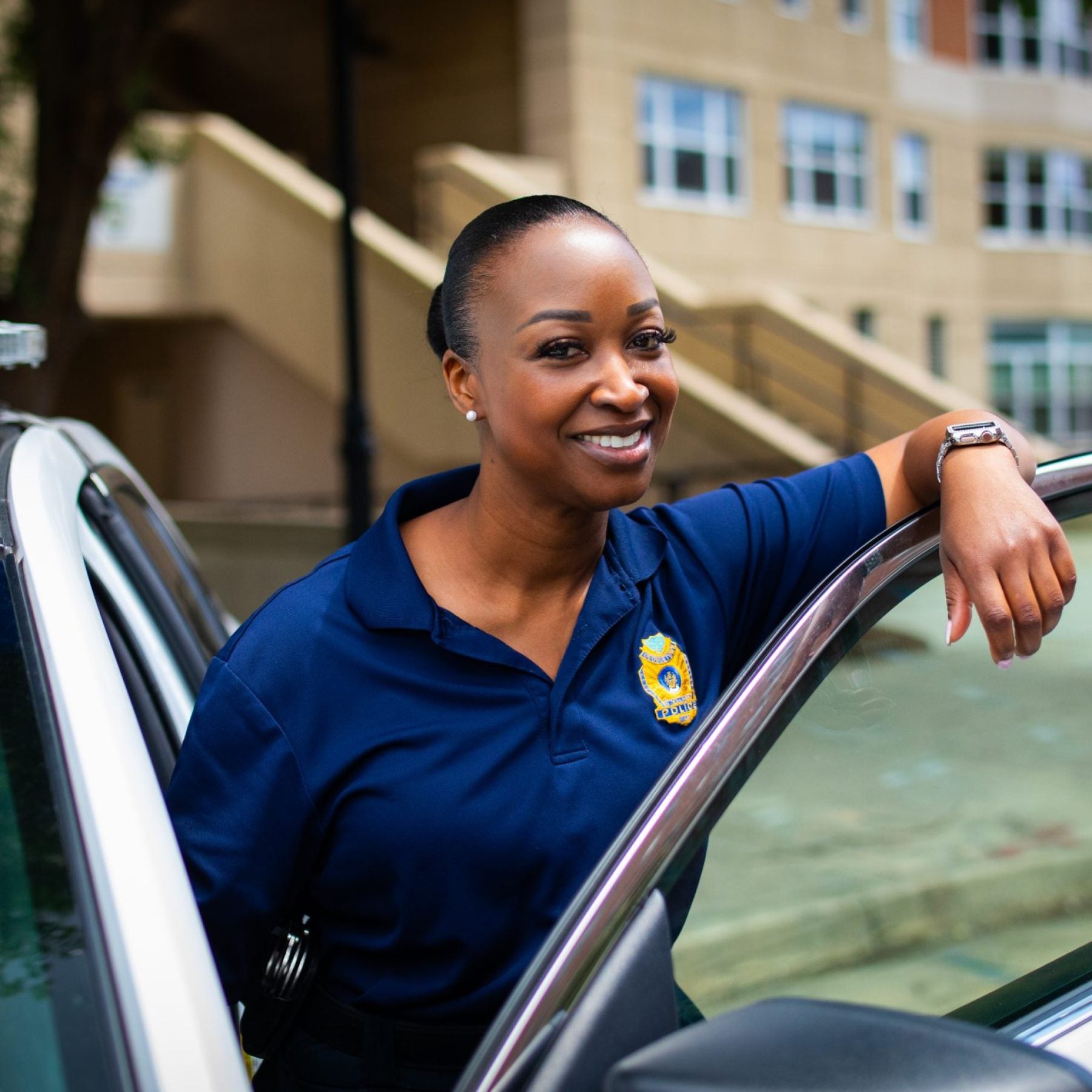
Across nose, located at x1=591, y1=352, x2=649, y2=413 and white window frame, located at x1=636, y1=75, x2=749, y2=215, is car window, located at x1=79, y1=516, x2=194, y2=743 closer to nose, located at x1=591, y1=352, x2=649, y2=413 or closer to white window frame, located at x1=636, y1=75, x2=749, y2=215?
nose, located at x1=591, y1=352, x2=649, y2=413

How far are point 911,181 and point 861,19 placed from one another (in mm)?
2865

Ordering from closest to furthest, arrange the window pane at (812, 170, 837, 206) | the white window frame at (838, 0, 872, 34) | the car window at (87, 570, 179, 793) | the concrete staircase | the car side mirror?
the car side mirror < the car window at (87, 570, 179, 793) < the concrete staircase < the window pane at (812, 170, 837, 206) < the white window frame at (838, 0, 872, 34)

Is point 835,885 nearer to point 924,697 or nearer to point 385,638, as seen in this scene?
point 924,697

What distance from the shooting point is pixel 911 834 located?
452 cm

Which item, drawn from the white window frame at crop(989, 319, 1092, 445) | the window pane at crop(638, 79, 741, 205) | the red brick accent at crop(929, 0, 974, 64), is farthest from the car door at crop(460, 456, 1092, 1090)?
the white window frame at crop(989, 319, 1092, 445)

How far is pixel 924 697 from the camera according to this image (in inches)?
109

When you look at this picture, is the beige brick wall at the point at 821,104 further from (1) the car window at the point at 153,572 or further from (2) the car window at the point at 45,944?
(2) the car window at the point at 45,944

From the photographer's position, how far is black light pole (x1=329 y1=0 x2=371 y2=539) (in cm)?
809

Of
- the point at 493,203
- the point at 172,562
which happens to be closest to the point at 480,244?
the point at 172,562

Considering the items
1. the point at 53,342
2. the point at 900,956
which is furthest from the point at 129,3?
the point at 900,956

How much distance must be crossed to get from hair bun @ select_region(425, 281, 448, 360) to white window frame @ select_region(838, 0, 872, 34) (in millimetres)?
22505

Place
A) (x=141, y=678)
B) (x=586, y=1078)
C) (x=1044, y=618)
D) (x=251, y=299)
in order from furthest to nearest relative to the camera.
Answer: (x=251, y=299)
(x=141, y=678)
(x=1044, y=618)
(x=586, y=1078)

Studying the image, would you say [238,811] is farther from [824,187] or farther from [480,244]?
[824,187]

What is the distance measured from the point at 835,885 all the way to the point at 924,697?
1410 mm
